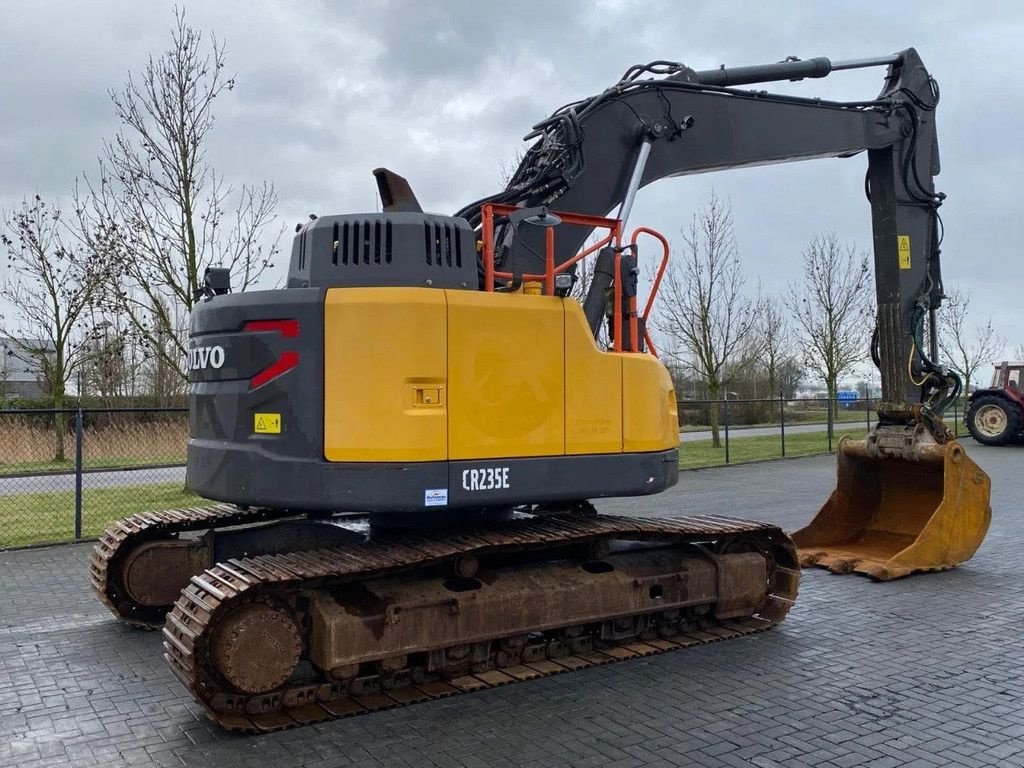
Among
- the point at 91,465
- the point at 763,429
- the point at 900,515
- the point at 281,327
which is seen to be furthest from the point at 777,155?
the point at 763,429

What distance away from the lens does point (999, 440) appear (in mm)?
26656

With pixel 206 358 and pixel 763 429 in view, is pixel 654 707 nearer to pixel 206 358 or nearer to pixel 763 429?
pixel 206 358

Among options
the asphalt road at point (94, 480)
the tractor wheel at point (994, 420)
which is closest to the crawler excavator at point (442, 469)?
the asphalt road at point (94, 480)

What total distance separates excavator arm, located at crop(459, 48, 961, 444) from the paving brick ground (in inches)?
105

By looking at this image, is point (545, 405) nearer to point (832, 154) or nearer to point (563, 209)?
point (563, 209)

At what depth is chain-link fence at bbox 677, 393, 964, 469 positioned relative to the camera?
2259cm

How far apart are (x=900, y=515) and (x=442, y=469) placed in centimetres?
603

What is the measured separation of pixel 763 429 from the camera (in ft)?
118

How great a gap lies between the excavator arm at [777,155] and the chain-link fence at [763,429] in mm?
2199

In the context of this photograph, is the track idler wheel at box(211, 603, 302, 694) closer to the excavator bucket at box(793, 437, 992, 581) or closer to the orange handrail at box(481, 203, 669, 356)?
the orange handrail at box(481, 203, 669, 356)

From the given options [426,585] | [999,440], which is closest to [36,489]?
[426,585]

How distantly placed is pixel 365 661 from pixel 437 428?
54.9 inches

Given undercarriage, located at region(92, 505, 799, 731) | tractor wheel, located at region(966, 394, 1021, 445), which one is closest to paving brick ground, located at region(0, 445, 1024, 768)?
undercarriage, located at region(92, 505, 799, 731)

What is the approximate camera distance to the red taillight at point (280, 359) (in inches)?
215
